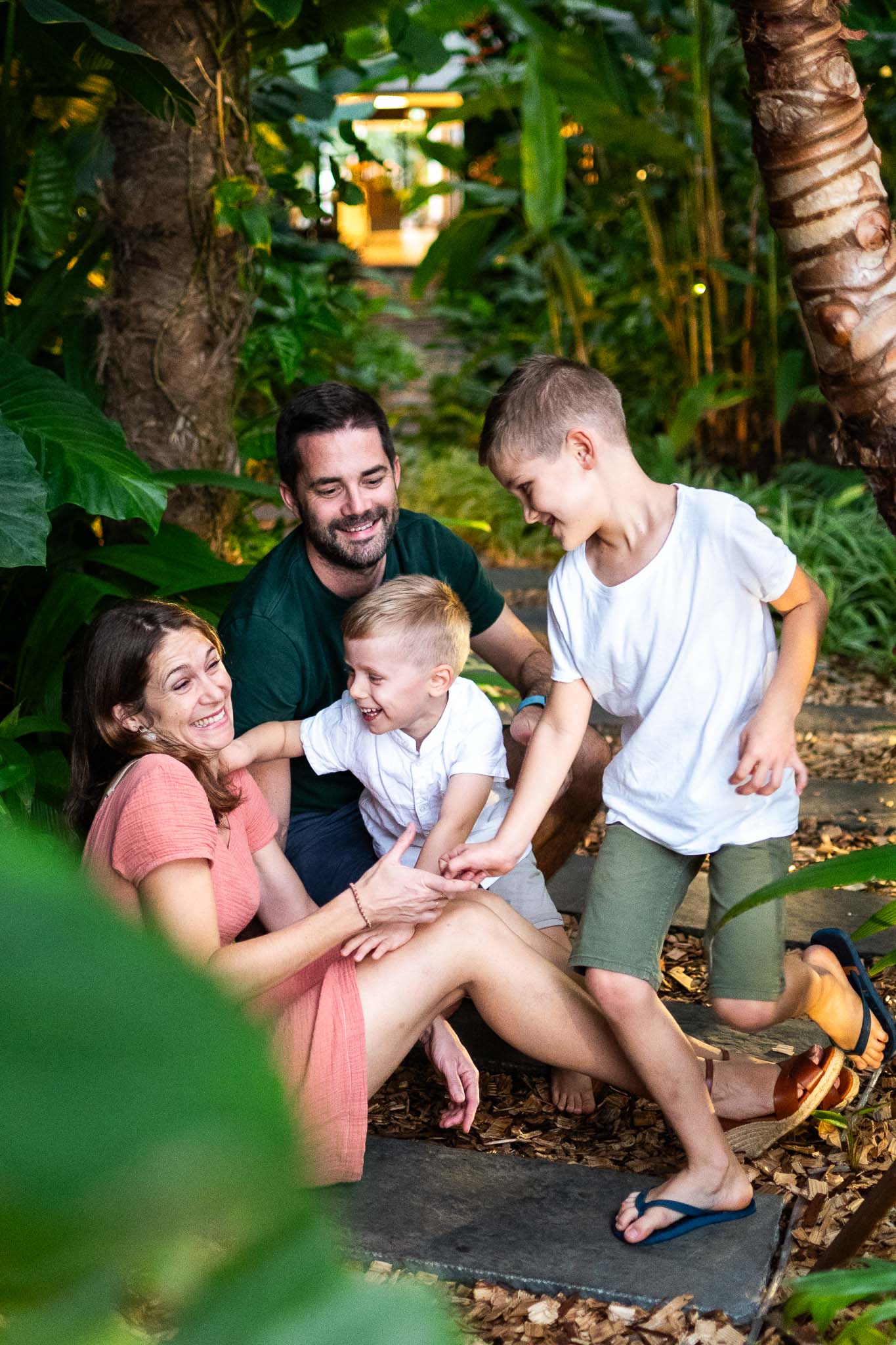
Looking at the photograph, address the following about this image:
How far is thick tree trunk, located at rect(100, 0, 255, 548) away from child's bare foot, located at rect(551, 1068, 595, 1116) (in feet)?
6.22

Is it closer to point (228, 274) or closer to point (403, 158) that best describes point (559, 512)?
point (228, 274)

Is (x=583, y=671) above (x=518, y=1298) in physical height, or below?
above

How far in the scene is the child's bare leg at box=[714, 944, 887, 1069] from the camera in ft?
6.53

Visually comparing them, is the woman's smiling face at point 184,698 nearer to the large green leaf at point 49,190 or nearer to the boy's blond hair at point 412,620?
the boy's blond hair at point 412,620

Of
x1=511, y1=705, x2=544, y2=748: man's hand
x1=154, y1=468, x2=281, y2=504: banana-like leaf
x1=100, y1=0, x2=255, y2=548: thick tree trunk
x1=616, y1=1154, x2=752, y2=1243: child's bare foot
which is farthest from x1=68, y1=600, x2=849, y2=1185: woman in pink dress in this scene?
x1=100, y1=0, x2=255, y2=548: thick tree trunk

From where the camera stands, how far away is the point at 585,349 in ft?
21.7

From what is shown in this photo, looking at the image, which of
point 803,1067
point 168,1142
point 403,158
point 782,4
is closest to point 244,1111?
point 168,1142

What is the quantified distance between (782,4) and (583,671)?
95cm

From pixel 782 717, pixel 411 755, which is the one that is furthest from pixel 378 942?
pixel 782 717

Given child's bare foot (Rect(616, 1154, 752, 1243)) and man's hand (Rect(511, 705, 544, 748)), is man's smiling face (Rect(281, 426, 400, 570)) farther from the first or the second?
child's bare foot (Rect(616, 1154, 752, 1243))

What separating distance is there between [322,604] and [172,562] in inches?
30.3

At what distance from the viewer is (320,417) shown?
2.35m

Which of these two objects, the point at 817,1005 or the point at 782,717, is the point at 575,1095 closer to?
the point at 817,1005

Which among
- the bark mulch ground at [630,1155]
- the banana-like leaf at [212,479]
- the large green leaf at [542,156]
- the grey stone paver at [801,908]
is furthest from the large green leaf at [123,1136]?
the large green leaf at [542,156]
